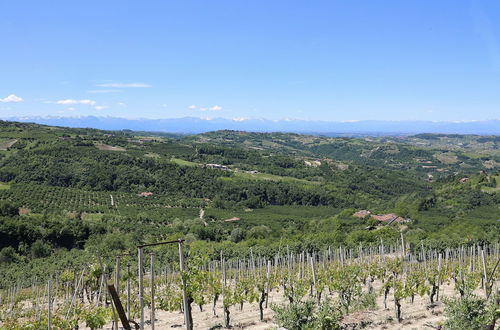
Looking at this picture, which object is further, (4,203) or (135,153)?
(135,153)

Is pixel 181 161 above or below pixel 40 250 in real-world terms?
above

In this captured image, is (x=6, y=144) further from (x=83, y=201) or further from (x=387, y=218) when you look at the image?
(x=387, y=218)

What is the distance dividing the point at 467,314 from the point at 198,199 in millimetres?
92230

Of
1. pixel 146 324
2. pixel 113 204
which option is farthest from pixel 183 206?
pixel 146 324

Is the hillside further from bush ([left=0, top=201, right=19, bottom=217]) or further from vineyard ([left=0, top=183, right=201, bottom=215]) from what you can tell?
vineyard ([left=0, top=183, right=201, bottom=215])

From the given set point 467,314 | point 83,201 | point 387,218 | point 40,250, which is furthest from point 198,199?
point 467,314

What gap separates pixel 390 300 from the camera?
66.3 feet

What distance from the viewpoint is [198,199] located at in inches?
3947

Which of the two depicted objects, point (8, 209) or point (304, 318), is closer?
point (304, 318)

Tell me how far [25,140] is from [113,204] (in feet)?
215

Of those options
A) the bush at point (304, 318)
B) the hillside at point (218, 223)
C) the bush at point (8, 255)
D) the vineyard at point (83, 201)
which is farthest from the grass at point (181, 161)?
the bush at point (304, 318)

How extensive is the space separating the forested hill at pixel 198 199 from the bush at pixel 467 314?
1329 inches

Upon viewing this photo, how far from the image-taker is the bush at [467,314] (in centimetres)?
1001

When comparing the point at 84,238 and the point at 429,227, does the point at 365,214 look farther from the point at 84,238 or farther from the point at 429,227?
the point at 84,238
